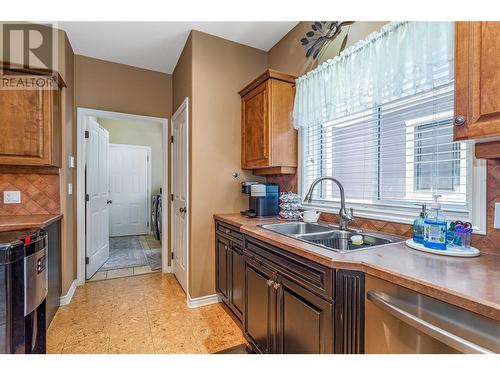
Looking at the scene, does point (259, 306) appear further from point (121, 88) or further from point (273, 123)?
point (121, 88)

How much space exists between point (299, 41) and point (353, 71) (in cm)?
99

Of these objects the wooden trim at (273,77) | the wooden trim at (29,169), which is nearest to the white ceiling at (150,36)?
the wooden trim at (273,77)

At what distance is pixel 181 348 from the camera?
1.84 meters

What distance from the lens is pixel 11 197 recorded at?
2.36 m

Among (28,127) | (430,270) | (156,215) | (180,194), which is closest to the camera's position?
(430,270)

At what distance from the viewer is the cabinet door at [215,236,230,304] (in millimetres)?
2309

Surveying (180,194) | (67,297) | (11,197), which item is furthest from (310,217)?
(11,197)

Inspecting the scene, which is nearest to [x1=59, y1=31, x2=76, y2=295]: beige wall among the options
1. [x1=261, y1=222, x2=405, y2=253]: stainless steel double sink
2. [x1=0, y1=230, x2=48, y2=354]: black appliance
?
[x1=0, y1=230, x2=48, y2=354]: black appliance

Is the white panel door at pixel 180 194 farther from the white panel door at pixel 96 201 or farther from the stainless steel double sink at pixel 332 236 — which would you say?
the stainless steel double sink at pixel 332 236

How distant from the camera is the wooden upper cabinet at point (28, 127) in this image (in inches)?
82.4

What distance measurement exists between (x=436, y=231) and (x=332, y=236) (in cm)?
65

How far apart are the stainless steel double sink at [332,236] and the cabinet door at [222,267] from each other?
2.07 feet
